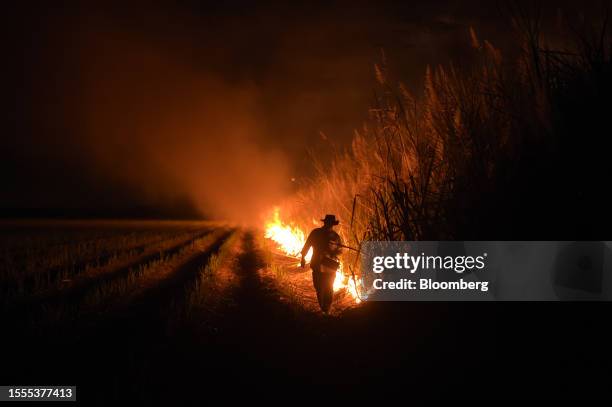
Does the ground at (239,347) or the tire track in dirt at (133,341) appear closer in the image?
the ground at (239,347)

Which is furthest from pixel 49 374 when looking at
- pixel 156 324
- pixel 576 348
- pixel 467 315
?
pixel 576 348

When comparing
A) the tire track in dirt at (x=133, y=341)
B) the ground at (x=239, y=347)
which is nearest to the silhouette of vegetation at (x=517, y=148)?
the ground at (x=239, y=347)

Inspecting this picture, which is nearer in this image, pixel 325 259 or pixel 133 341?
pixel 133 341

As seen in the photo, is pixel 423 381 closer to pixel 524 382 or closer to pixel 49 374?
pixel 524 382

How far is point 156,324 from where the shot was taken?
572 cm

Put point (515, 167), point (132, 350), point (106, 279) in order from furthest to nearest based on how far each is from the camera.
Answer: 1. point (106, 279)
2. point (132, 350)
3. point (515, 167)

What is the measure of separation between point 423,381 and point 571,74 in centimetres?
313

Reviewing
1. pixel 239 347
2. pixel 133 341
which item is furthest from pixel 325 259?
pixel 133 341

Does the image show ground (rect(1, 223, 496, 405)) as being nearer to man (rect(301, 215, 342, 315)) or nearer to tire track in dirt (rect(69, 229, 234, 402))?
tire track in dirt (rect(69, 229, 234, 402))

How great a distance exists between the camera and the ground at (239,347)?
136 inches

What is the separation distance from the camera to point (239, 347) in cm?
480

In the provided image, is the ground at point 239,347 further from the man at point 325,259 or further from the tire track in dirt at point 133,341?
the man at point 325,259

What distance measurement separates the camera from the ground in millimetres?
3467

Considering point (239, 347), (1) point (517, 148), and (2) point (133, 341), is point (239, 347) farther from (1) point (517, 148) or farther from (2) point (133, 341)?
(1) point (517, 148)
